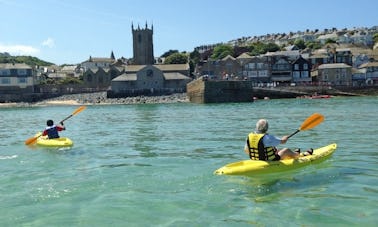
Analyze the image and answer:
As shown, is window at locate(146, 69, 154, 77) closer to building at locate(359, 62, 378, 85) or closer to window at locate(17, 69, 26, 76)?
window at locate(17, 69, 26, 76)

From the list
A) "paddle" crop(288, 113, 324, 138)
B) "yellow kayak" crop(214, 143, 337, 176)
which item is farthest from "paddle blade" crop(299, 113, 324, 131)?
"yellow kayak" crop(214, 143, 337, 176)

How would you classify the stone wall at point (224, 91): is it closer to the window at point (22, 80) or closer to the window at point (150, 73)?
the window at point (150, 73)

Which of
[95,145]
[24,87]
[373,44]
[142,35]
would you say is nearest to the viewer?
[95,145]

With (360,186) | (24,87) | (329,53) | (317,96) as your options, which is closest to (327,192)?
(360,186)

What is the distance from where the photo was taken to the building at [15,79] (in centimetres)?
9612

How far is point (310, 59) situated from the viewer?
10444 cm

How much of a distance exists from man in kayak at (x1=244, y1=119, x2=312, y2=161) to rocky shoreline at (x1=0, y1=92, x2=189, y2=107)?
227 feet

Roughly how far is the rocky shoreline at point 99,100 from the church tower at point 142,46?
37.7 meters

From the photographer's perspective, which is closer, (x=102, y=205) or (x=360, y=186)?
(x=102, y=205)

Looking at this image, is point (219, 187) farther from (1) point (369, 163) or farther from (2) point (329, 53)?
(2) point (329, 53)

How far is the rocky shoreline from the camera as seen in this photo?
82.0 meters

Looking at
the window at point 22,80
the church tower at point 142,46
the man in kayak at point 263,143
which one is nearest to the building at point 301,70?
the church tower at point 142,46

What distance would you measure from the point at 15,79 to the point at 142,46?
4220 centimetres

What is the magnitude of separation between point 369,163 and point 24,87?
94262mm
